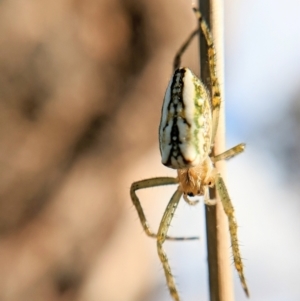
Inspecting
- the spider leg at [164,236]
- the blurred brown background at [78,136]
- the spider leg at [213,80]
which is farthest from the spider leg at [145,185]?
the blurred brown background at [78,136]

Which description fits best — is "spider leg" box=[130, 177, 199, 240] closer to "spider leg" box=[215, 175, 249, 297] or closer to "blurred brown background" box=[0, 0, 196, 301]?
"spider leg" box=[215, 175, 249, 297]

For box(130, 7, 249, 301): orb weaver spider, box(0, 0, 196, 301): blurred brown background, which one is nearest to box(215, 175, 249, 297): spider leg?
box(130, 7, 249, 301): orb weaver spider

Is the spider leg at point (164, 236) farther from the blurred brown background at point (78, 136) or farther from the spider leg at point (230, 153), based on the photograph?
the blurred brown background at point (78, 136)

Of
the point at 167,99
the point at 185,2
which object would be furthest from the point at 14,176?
the point at 167,99

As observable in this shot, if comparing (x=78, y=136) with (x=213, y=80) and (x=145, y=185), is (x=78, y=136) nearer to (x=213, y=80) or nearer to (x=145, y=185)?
(x=145, y=185)

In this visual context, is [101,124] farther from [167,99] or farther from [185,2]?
[167,99]

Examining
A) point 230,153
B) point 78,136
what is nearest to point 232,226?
point 230,153
